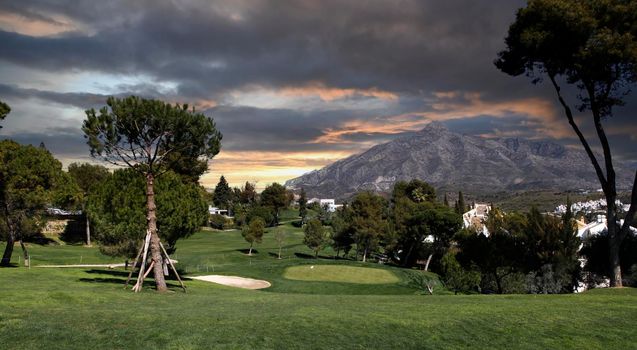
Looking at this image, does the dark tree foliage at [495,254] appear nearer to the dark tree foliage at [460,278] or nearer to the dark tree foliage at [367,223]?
the dark tree foliage at [460,278]

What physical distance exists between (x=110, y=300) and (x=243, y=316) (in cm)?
839

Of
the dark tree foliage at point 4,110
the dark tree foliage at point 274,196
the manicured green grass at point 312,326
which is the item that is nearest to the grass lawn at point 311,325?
the manicured green grass at point 312,326

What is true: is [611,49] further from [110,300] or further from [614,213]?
[110,300]

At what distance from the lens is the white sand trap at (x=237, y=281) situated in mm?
48156

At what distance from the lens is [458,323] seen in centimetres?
1508

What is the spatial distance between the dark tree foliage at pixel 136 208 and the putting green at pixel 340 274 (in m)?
20.0

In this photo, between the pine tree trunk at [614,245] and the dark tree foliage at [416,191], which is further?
the dark tree foliage at [416,191]

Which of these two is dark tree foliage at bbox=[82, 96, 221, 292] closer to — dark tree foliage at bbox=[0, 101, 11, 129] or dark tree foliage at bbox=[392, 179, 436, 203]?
dark tree foliage at bbox=[0, 101, 11, 129]

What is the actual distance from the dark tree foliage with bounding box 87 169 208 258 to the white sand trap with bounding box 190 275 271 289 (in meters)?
11.9

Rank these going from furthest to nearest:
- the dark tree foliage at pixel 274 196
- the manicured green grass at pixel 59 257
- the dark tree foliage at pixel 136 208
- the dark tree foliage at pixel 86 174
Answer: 1. the dark tree foliage at pixel 274 196
2. the dark tree foliage at pixel 86 174
3. the manicured green grass at pixel 59 257
4. the dark tree foliage at pixel 136 208

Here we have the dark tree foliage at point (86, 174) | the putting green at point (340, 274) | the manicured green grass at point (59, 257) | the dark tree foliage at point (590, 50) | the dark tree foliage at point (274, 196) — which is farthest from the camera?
the dark tree foliage at point (274, 196)

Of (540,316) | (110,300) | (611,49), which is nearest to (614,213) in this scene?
(611,49)

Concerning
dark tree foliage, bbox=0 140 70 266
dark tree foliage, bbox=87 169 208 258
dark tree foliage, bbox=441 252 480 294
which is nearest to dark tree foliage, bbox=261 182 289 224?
dark tree foliage, bbox=441 252 480 294

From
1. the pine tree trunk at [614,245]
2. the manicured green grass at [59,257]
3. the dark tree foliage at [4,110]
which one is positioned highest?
the dark tree foliage at [4,110]
